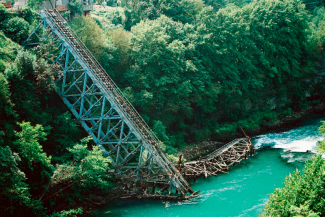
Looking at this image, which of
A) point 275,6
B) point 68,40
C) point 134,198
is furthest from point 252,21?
point 134,198

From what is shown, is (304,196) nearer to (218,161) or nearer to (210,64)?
(218,161)

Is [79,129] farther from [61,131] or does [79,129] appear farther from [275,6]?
[275,6]

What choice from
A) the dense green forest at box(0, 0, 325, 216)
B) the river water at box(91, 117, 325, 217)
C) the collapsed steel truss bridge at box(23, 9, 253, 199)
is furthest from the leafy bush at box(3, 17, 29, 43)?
the river water at box(91, 117, 325, 217)

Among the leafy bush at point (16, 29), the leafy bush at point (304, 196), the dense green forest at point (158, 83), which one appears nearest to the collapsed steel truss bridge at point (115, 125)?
the leafy bush at point (16, 29)

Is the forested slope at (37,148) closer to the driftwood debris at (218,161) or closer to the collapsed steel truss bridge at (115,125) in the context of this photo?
the collapsed steel truss bridge at (115,125)

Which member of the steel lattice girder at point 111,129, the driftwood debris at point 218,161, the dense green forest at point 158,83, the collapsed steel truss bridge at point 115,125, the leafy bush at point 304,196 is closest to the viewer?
the leafy bush at point 304,196
